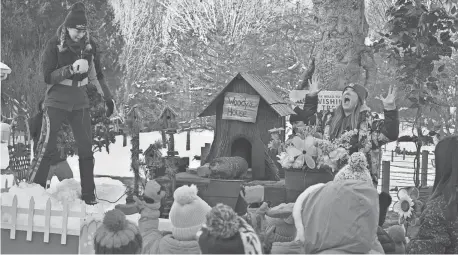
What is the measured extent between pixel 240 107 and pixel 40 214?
8.47 feet

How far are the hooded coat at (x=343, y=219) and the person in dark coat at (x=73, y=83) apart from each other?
3.55m

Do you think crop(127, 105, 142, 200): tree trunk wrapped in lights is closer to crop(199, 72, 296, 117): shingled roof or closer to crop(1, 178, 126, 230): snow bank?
crop(1, 178, 126, 230): snow bank

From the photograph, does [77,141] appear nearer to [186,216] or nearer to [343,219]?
[186,216]

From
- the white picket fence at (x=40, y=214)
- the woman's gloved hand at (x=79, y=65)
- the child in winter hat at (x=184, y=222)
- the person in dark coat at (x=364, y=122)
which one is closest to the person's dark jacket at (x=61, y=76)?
the woman's gloved hand at (x=79, y=65)

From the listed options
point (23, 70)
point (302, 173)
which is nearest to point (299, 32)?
point (23, 70)

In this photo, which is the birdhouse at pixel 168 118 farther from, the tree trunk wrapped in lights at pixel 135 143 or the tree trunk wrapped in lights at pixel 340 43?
the tree trunk wrapped in lights at pixel 340 43

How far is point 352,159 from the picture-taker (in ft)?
12.9

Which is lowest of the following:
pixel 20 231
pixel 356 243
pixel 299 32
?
pixel 20 231

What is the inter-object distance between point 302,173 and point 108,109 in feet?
6.82

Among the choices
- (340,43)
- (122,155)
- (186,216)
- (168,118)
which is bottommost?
(122,155)

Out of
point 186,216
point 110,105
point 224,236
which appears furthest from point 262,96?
point 224,236

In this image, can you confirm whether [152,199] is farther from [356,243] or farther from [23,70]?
[23,70]

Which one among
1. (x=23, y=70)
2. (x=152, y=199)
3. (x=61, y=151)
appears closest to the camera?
(x=152, y=199)

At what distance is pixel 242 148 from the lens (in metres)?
7.88
